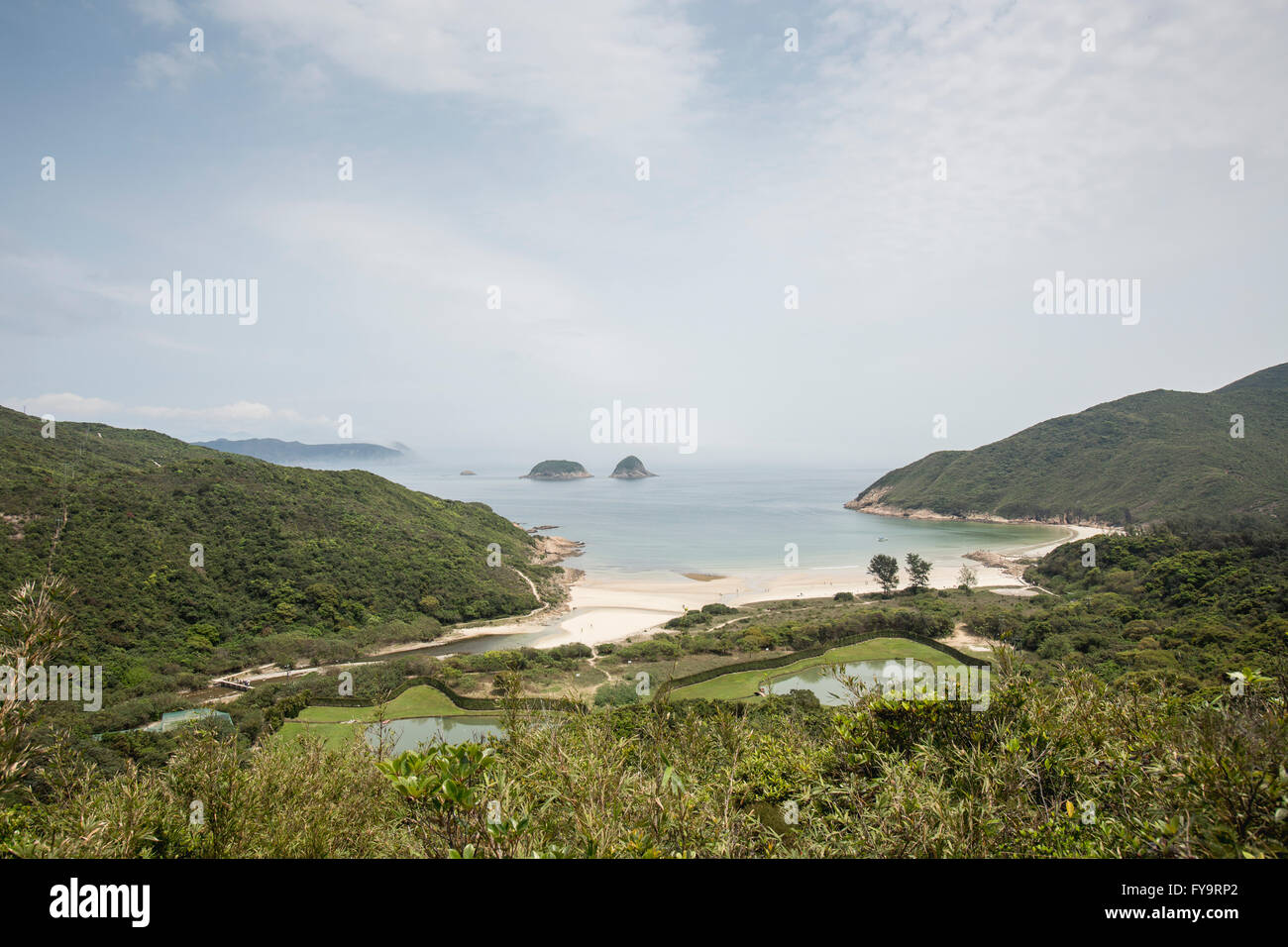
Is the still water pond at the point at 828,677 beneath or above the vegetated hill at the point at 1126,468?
beneath

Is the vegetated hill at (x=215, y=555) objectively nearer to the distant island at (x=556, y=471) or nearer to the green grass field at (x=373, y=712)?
the green grass field at (x=373, y=712)

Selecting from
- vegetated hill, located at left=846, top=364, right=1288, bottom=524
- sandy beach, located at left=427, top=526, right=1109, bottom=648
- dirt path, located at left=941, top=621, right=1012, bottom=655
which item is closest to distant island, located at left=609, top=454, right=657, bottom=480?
vegetated hill, located at left=846, top=364, right=1288, bottom=524

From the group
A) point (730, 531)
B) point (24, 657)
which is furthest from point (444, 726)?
point (730, 531)

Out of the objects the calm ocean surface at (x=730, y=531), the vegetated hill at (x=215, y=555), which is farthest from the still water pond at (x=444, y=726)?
the calm ocean surface at (x=730, y=531)

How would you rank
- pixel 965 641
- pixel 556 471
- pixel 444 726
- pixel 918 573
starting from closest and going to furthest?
pixel 444 726
pixel 965 641
pixel 918 573
pixel 556 471

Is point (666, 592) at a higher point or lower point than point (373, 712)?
lower

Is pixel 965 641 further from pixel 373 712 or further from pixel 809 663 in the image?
pixel 373 712
